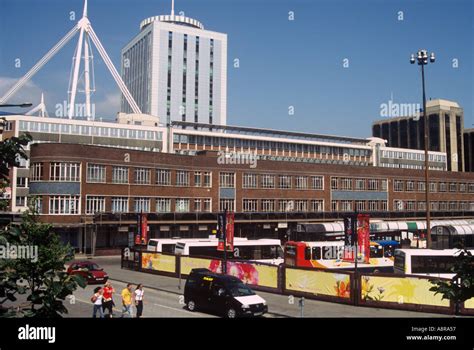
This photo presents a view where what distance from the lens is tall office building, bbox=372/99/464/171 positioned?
79.0m

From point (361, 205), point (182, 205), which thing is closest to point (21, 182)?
point (182, 205)

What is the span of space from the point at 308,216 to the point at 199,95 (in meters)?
78.7

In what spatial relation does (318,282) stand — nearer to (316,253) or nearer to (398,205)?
(316,253)

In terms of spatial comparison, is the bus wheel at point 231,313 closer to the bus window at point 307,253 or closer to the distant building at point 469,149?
the bus window at point 307,253

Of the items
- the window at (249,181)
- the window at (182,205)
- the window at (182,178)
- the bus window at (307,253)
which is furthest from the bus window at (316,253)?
the window at (249,181)

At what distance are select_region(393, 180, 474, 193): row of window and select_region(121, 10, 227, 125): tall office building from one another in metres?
69.4

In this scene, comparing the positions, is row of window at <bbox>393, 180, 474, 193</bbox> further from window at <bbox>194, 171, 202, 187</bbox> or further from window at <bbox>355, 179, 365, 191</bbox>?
window at <bbox>194, 171, 202, 187</bbox>

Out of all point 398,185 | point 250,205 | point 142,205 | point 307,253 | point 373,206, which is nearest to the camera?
point 307,253

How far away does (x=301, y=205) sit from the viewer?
2950 inches

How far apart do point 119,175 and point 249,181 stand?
19.2 metres

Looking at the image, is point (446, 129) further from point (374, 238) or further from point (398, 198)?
point (374, 238)

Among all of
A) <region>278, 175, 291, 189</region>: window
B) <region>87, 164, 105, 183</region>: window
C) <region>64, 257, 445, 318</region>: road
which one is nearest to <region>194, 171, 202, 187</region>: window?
<region>278, 175, 291, 189</region>: window
